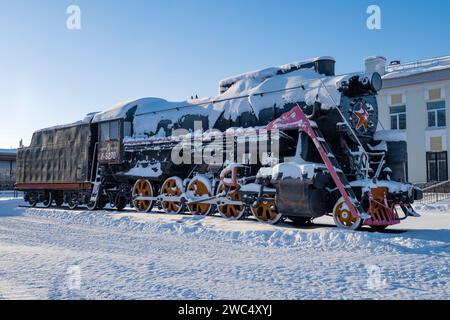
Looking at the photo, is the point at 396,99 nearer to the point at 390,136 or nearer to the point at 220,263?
the point at 390,136

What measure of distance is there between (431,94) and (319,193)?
67.1ft

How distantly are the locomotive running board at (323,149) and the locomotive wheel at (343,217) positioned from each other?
180mm

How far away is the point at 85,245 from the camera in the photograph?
7422mm

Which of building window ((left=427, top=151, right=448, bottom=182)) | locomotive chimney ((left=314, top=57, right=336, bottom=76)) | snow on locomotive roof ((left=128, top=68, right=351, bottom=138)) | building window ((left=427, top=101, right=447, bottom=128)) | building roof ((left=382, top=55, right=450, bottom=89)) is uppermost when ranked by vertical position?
building roof ((left=382, top=55, right=450, bottom=89))

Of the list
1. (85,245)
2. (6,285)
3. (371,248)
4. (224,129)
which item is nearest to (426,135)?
(224,129)

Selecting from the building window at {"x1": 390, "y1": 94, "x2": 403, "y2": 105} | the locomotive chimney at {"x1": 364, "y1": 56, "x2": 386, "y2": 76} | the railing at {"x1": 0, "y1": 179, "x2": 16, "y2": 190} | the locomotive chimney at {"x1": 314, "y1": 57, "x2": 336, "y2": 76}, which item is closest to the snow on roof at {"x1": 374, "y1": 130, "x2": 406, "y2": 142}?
the locomotive chimney at {"x1": 314, "y1": 57, "x2": 336, "y2": 76}

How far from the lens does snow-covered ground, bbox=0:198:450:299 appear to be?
4.37m

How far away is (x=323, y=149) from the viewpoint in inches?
357

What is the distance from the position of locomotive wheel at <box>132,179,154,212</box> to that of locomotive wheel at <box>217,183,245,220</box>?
2882mm

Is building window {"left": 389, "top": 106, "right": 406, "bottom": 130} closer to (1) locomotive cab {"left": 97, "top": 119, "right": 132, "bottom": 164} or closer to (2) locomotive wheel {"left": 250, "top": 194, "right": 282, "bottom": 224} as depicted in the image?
(1) locomotive cab {"left": 97, "top": 119, "right": 132, "bottom": 164}

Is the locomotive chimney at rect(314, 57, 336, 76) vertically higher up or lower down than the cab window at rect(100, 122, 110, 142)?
higher up

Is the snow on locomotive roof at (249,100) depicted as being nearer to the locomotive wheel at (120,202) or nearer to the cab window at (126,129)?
the cab window at (126,129)

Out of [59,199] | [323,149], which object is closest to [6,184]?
[59,199]

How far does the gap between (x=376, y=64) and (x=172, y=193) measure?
68.0 ft
